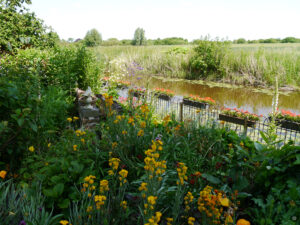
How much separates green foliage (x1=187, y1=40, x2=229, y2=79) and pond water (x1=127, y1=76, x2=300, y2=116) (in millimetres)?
2301

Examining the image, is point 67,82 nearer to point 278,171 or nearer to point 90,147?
point 90,147

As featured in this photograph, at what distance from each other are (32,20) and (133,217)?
10.4 meters

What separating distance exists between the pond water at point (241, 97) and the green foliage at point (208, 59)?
2.30 metres

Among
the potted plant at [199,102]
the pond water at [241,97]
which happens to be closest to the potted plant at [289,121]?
the potted plant at [199,102]

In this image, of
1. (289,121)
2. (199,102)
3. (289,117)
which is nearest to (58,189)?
(289,121)

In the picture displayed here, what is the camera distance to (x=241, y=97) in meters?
10.4

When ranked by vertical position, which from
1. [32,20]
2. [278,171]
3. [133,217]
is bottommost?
[133,217]

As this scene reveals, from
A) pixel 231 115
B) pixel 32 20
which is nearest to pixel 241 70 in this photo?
pixel 231 115

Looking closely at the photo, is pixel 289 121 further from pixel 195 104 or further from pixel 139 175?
pixel 139 175

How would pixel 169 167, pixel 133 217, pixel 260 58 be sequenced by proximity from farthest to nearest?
pixel 260 58
pixel 169 167
pixel 133 217

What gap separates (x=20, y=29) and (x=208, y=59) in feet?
34.9

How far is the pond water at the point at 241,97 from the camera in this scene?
8.92 m

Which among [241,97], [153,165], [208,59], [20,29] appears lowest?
[241,97]

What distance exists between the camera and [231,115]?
5906 mm
